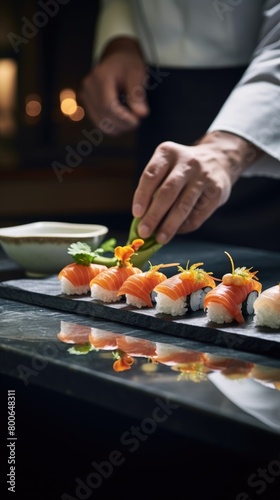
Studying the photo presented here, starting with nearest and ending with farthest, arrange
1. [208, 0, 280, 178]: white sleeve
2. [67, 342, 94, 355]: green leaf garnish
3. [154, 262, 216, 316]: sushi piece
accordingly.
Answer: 1. [67, 342, 94, 355]: green leaf garnish
2. [154, 262, 216, 316]: sushi piece
3. [208, 0, 280, 178]: white sleeve

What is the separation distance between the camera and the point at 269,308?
1.56m

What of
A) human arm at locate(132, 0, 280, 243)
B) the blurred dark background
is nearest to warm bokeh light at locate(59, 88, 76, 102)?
the blurred dark background

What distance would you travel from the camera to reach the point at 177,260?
2.35 m

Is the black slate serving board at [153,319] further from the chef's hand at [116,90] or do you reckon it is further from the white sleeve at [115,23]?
the white sleeve at [115,23]

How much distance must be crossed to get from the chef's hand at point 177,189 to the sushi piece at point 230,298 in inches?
17.5

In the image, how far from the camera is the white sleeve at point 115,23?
312 cm

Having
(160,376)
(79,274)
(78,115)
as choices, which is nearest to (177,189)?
(79,274)

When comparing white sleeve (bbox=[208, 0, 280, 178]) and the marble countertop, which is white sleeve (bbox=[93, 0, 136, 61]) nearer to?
white sleeve (bbox=[208, 0, 280, 178])

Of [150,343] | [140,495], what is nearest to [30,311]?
[150,343]

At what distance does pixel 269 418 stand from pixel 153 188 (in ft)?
3.29

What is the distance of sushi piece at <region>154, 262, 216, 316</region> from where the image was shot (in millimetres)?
1657

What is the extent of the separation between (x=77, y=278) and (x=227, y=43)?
1366 mm

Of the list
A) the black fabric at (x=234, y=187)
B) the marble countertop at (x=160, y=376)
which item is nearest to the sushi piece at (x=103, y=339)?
the marble countertop at (x=160, y=376)

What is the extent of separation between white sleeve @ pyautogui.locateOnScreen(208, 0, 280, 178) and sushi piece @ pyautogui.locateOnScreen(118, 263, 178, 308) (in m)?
0.69
